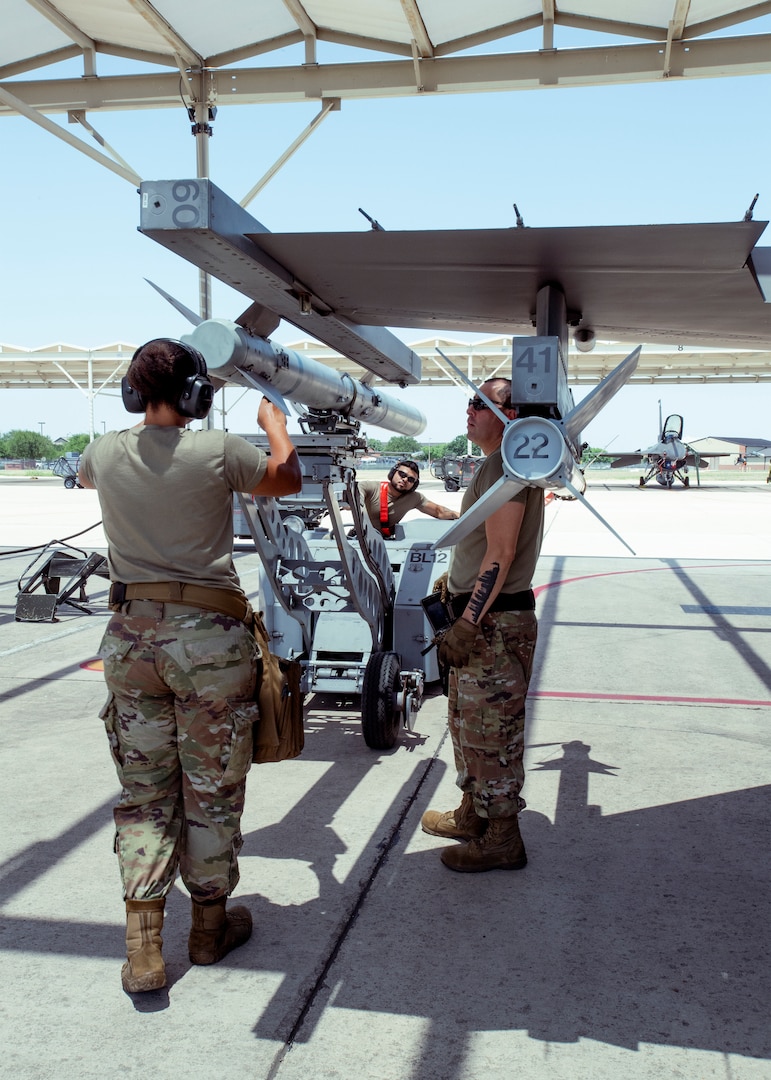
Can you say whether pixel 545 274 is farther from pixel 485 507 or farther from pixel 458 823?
pixel 458 823

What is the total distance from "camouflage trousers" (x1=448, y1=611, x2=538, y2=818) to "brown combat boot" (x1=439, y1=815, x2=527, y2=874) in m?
0.06

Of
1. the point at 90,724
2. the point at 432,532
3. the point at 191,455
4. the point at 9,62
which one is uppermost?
the point at 9,62

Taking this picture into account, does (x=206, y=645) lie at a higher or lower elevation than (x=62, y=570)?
higher

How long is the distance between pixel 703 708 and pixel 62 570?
7.33 metres

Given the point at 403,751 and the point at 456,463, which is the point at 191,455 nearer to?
the point at 403,751

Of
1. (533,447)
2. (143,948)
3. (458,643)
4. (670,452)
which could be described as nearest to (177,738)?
(143,948)

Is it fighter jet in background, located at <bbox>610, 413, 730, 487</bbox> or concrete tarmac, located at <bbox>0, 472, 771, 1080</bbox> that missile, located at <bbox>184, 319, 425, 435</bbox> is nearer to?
concrete tarmac, located at <bbox>0, 472, 771, 1080</bbox>

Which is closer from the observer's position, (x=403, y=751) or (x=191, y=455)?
(x=191, y=455)

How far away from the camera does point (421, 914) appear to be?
3.50 m

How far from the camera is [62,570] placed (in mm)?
10320

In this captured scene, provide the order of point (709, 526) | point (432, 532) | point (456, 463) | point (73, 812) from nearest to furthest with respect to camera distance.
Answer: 1. point (73, 812)
2. point (432, 532)
3. point (709, 526)
4. point (456, 463)

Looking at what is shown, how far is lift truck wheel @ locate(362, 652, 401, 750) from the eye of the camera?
5.36m

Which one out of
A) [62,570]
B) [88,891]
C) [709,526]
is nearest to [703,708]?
[88,891]

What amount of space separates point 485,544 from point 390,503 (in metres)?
3.47
